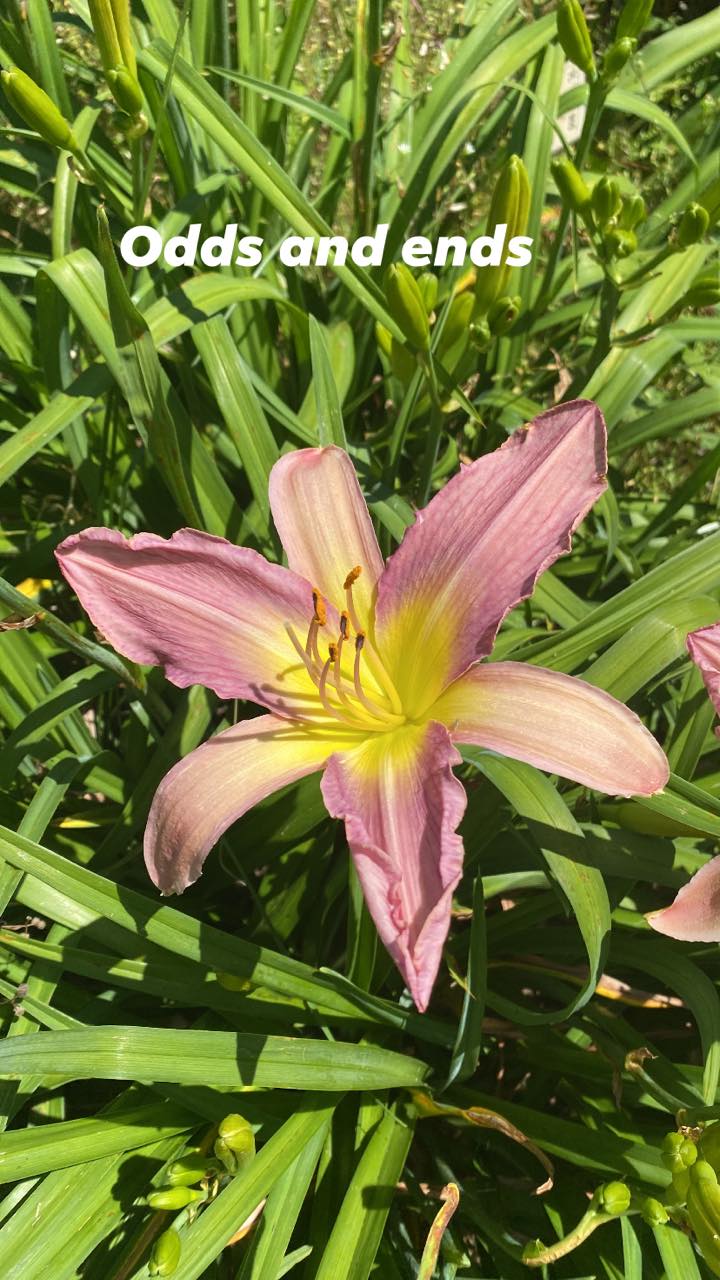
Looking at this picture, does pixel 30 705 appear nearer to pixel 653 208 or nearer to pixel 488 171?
pixel 488 171

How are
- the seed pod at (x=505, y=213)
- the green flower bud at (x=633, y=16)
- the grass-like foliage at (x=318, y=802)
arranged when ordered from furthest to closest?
the green flower bud at (x=633, y=16) → the seed pod at (x=505, y=213) → the grass-like foliage at (x=318, y=802)

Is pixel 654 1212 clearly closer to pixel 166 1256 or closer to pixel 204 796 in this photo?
pixel 166 1256

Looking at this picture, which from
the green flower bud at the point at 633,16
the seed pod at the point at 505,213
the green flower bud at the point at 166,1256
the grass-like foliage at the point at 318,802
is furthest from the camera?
the green flower bud at the point at 633,16

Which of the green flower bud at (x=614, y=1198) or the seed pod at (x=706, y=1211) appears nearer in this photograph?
the seed pod at (x=706, y=1211)

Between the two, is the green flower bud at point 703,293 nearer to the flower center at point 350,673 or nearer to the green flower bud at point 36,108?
the flower center at point 350,673

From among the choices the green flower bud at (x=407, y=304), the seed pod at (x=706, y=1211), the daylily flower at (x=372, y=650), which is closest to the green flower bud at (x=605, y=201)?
the green flower bud at (x=407, y=304)

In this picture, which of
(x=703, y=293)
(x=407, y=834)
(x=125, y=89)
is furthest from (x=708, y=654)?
(x=125, y=89)

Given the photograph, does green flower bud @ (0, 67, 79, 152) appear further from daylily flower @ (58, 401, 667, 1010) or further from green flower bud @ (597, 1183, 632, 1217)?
green flower bud @ (597, 1183, 632, 1217)
